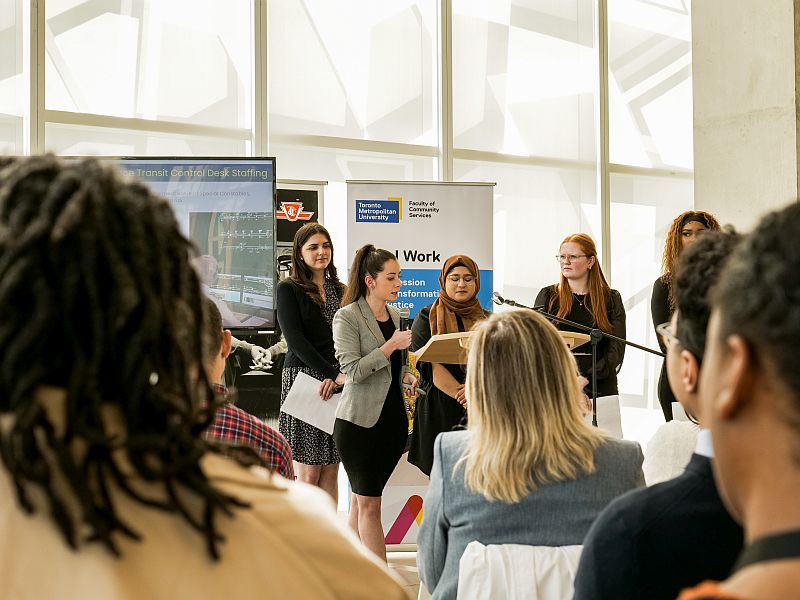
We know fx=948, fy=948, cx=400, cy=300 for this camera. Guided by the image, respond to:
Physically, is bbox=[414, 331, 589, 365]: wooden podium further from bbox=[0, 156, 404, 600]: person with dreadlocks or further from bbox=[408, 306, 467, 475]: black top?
bbox=[0, 156, 404, 600]: person with dreadlocks

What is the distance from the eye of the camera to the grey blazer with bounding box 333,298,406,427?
4.94m

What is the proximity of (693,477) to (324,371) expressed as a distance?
3.91 meters

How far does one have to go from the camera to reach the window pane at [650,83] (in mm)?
8820

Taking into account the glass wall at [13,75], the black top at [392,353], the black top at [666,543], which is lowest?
the black top at [666,543]

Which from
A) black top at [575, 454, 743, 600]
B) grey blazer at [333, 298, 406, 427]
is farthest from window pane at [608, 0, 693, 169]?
black top at [575, 454, 743, 600]

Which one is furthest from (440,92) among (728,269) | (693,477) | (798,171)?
(728,269)

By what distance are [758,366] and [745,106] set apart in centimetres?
599

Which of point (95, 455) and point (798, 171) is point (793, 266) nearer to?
point (95, 455)

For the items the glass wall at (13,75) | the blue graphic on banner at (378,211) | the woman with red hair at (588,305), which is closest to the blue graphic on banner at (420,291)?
the blue graphic on banner at (378,211)

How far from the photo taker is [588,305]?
17.9ft

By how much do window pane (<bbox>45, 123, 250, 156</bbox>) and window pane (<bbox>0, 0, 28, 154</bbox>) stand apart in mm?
198

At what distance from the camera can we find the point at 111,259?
30.0 inches

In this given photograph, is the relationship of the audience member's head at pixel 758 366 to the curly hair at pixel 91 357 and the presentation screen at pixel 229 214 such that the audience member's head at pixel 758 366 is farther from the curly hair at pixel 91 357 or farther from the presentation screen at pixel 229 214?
the presentation screen at pixel 229 214

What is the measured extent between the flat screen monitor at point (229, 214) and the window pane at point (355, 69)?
1.68m
